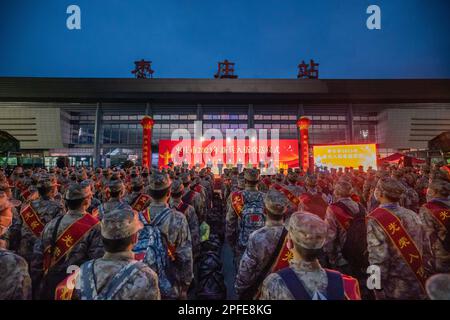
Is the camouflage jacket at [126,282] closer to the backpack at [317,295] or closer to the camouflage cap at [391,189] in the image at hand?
the backpack at [317,295]

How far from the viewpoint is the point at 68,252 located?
8.12ft

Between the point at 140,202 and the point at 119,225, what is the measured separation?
2.78 metres

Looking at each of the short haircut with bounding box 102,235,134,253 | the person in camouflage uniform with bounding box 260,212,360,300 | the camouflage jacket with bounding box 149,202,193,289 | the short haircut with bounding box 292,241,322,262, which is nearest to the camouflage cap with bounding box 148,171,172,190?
the camouflage jacket with bounding box 149,202,193,289

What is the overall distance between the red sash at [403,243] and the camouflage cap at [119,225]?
2690 mm

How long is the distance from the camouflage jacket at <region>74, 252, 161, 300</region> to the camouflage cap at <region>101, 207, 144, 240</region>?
5.3 inches

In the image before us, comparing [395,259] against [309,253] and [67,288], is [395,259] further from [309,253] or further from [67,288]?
[67,288]

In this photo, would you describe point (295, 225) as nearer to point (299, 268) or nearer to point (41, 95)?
point (299, 268)

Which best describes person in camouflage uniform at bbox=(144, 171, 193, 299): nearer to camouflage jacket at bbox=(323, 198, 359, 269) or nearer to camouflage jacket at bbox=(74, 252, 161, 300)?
camouflage jacket at bbox=(74, 252, 161, 300)

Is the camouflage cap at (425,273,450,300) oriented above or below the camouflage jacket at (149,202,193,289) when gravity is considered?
above

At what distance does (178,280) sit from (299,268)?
1.71 m

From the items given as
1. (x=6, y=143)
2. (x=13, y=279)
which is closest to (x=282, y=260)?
(x=13, y=279)

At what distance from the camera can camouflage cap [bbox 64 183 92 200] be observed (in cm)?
268
